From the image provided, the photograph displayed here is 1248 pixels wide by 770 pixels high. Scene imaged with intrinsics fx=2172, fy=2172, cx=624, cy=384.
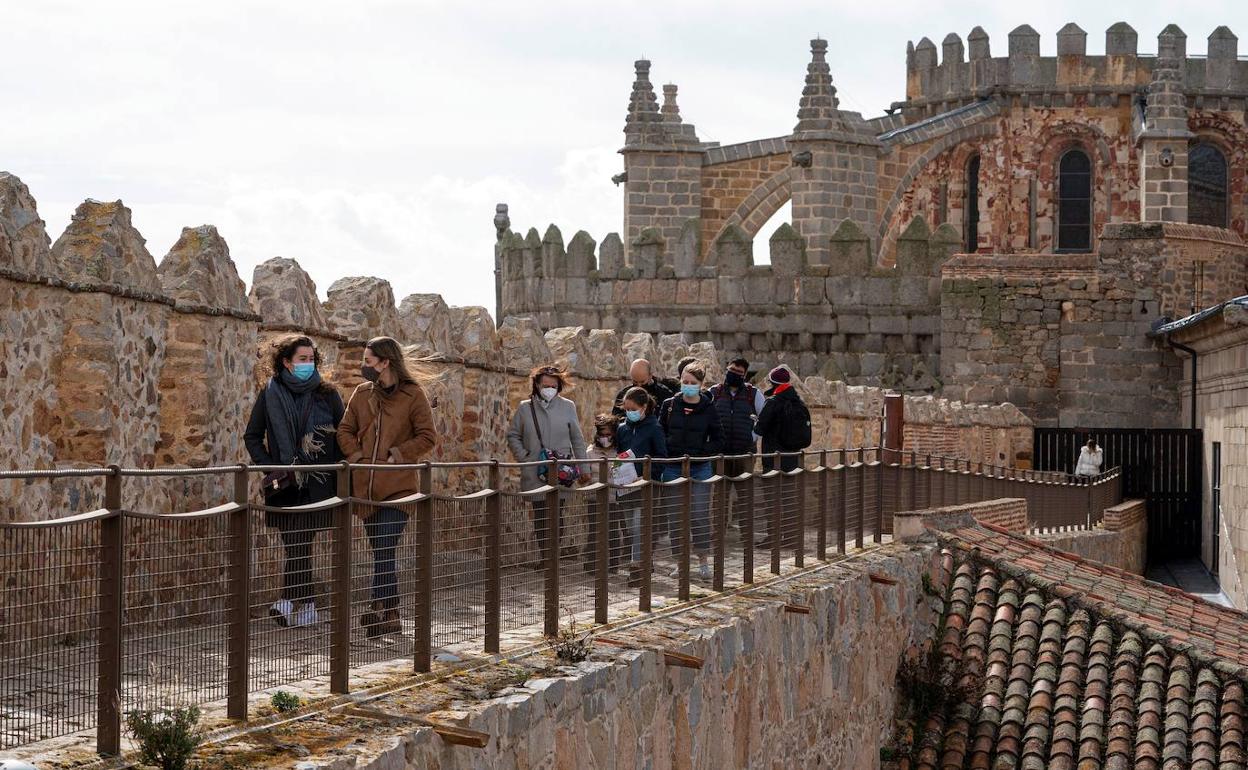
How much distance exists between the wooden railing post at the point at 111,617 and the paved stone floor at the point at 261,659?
0.04 metres

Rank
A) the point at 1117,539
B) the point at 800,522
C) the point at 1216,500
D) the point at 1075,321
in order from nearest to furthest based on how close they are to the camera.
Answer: the point at 800,522, the point at 1117,539, the point at 1216,500, the point at 1075,321

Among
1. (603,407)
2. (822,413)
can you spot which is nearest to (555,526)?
(603,407)

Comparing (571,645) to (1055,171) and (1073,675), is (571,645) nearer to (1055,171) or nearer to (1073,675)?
(1073,675)

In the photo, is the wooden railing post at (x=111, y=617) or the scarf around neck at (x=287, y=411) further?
the scarf around neck at (x=287, y=411)

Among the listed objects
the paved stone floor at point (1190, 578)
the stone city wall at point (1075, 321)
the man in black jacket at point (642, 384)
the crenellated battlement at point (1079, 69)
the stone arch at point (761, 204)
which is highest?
the crenellated battlement at point (1079, 69)

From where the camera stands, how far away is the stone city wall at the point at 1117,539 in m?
27.5

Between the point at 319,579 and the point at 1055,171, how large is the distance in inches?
1678

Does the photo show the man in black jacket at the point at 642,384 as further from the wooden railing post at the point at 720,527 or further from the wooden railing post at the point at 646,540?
the wooden railing post at the point at 646,540

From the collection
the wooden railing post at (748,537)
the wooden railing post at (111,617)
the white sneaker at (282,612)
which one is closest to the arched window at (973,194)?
the wooden railing post at (748,537)

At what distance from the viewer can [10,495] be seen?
7812 mm

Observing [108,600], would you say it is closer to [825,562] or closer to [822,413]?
[825,562]

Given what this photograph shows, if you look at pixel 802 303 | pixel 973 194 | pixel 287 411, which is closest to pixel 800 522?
pixel 287 411

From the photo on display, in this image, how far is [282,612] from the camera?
6.89m

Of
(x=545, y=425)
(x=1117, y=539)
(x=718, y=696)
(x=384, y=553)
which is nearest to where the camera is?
(x=384, y=553)
